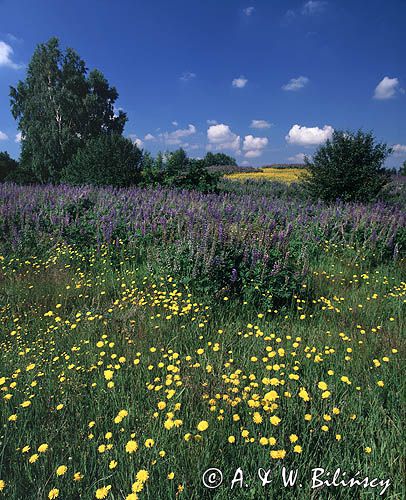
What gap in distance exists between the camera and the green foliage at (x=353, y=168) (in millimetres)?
10688

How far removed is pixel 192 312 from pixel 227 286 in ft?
1.83

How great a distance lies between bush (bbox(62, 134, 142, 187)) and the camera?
42.8ft

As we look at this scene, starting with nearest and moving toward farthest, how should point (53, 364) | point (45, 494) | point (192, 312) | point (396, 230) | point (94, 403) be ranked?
point (45, 494), point (94, 403), point (53, 364), point (192, 312), point (396, 230)

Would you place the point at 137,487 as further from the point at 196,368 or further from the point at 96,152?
the point at 96,152

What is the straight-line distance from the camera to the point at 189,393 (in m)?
2.34

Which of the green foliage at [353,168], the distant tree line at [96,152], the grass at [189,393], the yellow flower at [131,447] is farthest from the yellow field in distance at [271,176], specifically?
the yellow flower at [131,447]

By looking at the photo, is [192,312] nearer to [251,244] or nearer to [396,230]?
[251,244]

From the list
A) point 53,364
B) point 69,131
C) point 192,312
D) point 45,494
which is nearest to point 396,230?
point 192,312

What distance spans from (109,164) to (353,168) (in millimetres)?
8992

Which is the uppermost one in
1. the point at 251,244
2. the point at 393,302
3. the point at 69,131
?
the point at 69,131

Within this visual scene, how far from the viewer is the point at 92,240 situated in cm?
618

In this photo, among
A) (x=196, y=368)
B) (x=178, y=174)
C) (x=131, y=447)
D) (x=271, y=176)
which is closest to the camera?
(x=131, y=447)

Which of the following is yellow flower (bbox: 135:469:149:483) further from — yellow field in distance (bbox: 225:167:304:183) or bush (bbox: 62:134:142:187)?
yellow field in distance (bbox: 225:167:304:183)

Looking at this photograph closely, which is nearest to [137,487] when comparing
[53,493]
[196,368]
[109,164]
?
[53,493]
